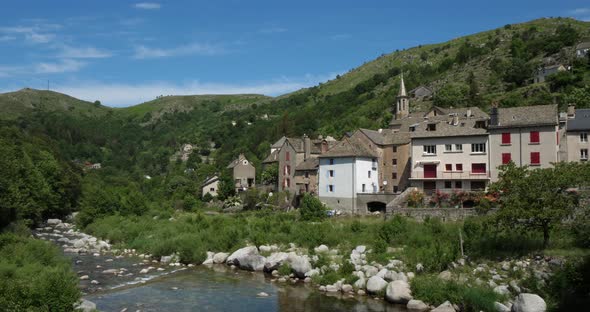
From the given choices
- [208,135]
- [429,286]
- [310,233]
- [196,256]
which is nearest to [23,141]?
[196,256]

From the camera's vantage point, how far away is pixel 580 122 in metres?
55.0

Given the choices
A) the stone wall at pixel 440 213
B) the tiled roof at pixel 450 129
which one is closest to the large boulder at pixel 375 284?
the stone wall at pixel 440 213

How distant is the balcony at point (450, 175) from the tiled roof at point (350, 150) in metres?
6.66

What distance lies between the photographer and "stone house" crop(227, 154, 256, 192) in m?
89.2

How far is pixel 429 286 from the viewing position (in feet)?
88.9

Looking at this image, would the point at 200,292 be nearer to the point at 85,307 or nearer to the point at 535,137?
the point at 85,307

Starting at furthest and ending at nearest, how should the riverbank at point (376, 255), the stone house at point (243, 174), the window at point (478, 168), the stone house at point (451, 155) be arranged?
1. the stone house at point (243, 174)
2. the stone house at point (451, 155)
3. the window at point (478, 168)
4. the riverbank at point (376, 255)

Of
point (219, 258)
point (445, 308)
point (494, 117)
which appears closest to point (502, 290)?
point (445, 308)

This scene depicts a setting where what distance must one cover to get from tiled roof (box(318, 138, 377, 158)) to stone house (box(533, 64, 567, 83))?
215 ft

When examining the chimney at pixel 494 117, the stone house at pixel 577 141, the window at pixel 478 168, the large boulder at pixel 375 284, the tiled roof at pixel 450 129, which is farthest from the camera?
the stone house at pixel 577 141

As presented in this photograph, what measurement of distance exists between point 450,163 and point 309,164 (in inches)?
743

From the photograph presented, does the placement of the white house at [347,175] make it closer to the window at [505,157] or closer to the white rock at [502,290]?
the window at [505,157]

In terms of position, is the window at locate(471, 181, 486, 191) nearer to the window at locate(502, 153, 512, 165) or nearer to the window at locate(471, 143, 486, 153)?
the window at locate(502, 153, 512, 165)

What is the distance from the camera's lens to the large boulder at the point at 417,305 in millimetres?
26250
